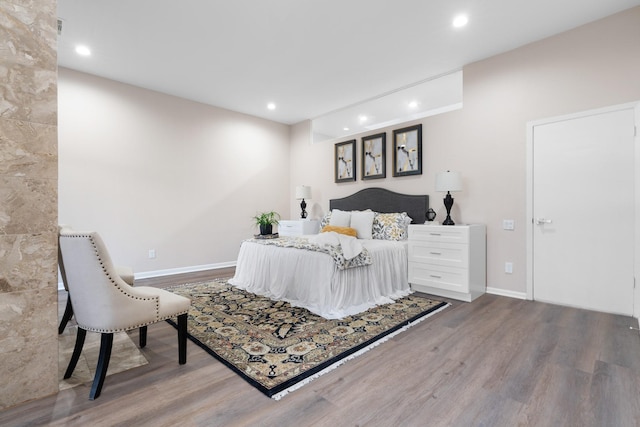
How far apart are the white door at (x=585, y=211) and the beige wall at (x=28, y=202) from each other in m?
4.22

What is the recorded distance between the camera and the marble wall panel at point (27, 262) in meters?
1.55

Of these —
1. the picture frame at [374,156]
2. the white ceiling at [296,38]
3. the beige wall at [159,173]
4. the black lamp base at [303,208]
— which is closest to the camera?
the white ceiling at [296,38]

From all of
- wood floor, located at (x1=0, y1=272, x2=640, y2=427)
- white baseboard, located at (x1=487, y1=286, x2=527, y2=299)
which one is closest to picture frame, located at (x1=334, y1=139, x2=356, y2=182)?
white baseboard, located at (x1=487, y1=286, x2=527, y2=299)

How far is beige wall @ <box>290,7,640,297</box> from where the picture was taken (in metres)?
2.91

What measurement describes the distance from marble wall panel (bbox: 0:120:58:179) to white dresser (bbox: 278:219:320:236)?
3.95 m

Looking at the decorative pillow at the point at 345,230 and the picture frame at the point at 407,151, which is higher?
the picture frame at the point at 407,151

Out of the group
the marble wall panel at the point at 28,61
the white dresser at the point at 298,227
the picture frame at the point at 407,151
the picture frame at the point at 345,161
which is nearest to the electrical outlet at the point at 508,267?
the picture frame at the point at 407,151

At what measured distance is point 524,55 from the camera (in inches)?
135

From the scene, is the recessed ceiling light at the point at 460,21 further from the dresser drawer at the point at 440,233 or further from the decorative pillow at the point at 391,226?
the decorative pillow at the point at 391,226

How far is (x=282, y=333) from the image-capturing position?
2459 millimetres

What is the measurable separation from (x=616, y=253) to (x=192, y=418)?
3773mm

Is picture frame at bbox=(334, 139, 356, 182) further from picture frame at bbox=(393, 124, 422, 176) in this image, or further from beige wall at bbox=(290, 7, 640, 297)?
beige wall at bbox=(290, 7, 640, 297)

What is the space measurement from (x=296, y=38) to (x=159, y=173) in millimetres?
2986

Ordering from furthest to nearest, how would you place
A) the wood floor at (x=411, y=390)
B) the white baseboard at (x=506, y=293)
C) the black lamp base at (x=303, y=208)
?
the black lamp base at (x=303, y=208)
the white baseboard at (x=506, y=293)
the wood floor at (x=411, y=390)
